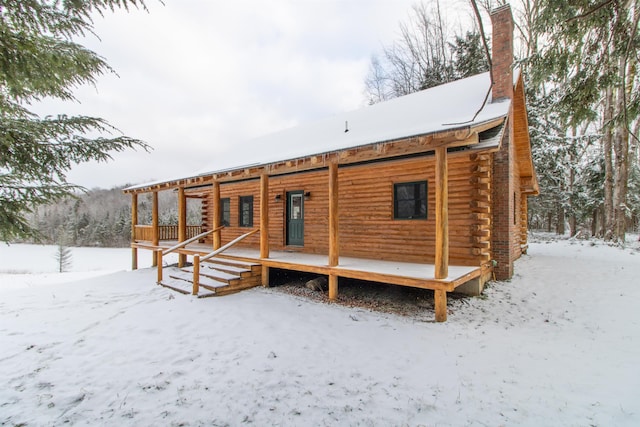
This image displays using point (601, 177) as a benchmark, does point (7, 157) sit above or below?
below

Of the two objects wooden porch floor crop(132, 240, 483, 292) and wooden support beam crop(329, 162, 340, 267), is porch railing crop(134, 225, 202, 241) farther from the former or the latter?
wooden support beam crop(329, 162, 340, 267)

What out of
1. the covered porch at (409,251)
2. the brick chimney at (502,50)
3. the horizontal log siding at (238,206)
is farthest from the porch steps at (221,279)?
the brick chimney at (502,50)

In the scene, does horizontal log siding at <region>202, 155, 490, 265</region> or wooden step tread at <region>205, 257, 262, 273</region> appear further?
wooden step tread at <region>205, 257, 262, 273</region>

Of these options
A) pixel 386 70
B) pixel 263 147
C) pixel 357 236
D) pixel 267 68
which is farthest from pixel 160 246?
pixel 386 70

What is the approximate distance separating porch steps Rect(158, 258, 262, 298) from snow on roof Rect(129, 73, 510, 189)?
296 cm

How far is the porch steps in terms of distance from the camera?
314 inches

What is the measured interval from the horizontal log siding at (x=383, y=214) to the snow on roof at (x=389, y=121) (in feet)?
3.30

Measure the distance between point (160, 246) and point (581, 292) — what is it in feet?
46.7

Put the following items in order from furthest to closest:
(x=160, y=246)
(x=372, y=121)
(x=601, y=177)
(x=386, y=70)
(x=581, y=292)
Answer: (x=386, y=70) → (x=601, y=177) → (x=160, y=246) → (x=372, y=121) → (x=581, y=292)

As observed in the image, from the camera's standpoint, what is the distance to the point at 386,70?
89.9 ft

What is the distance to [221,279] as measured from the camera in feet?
27.1

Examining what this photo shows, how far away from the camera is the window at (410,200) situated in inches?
328

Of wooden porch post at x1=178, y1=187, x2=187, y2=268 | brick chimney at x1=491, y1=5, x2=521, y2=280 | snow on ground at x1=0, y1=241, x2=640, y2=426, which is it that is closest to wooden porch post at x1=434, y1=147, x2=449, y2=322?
snow on ground at x1=0, y1=241, x2=640, y2=426

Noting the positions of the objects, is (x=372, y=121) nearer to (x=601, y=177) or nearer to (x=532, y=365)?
(x=532, y=365)
